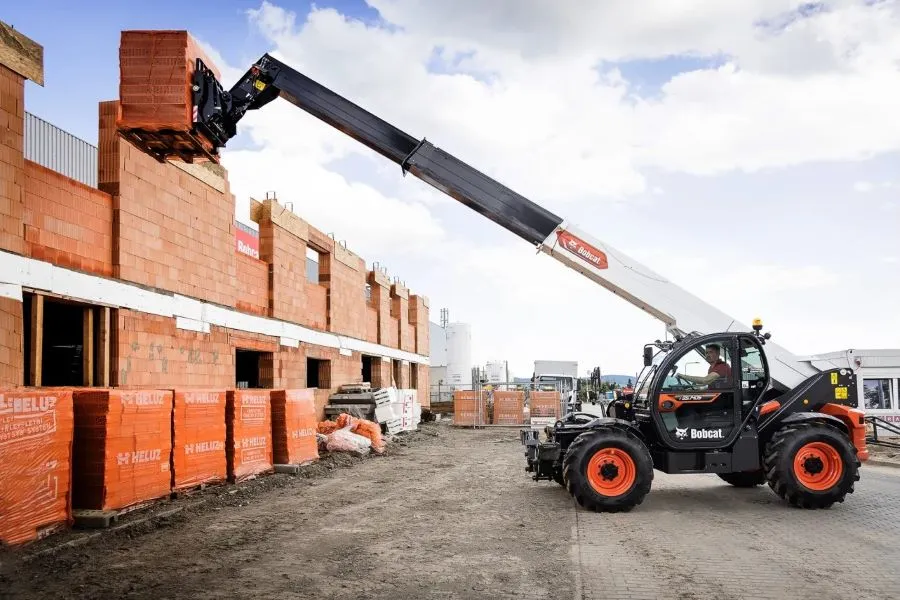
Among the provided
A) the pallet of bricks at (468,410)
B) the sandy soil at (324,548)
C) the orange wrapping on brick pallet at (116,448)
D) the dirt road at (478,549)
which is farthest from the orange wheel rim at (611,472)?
the pallet of bricks at (468,410)

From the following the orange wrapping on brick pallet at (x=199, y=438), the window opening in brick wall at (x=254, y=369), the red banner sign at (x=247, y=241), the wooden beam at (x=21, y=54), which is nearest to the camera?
the wooden beam at (x=21, y=54)

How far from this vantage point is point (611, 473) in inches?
365

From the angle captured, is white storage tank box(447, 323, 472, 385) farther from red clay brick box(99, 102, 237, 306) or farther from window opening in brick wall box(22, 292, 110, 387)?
window opening in brick wall box(22, 292, 110, 387)

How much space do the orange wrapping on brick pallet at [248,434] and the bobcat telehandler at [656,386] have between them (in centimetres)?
Answer: 418

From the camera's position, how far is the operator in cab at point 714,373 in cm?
973

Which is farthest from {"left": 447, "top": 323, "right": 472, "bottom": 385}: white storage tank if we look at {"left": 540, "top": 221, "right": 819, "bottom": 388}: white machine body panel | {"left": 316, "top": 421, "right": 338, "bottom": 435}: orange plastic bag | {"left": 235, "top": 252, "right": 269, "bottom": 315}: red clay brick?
{"left": 540, "top": 221, "right": 819, "bottom": 388}: white machine body panel

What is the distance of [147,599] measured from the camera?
5.49m

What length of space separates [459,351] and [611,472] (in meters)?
42.4

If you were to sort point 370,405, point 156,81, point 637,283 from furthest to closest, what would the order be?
point 370,405 < point 637,283 < point 156,81

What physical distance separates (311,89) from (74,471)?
6.16 metres

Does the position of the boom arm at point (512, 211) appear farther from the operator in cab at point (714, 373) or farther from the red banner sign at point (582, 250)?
the operator in cab at point (714, 373)

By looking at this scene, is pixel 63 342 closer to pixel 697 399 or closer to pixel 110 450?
pixel 110 450

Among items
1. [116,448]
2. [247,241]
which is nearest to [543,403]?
[247,241]

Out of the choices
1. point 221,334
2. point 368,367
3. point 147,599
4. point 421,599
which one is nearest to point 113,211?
point 221,334
